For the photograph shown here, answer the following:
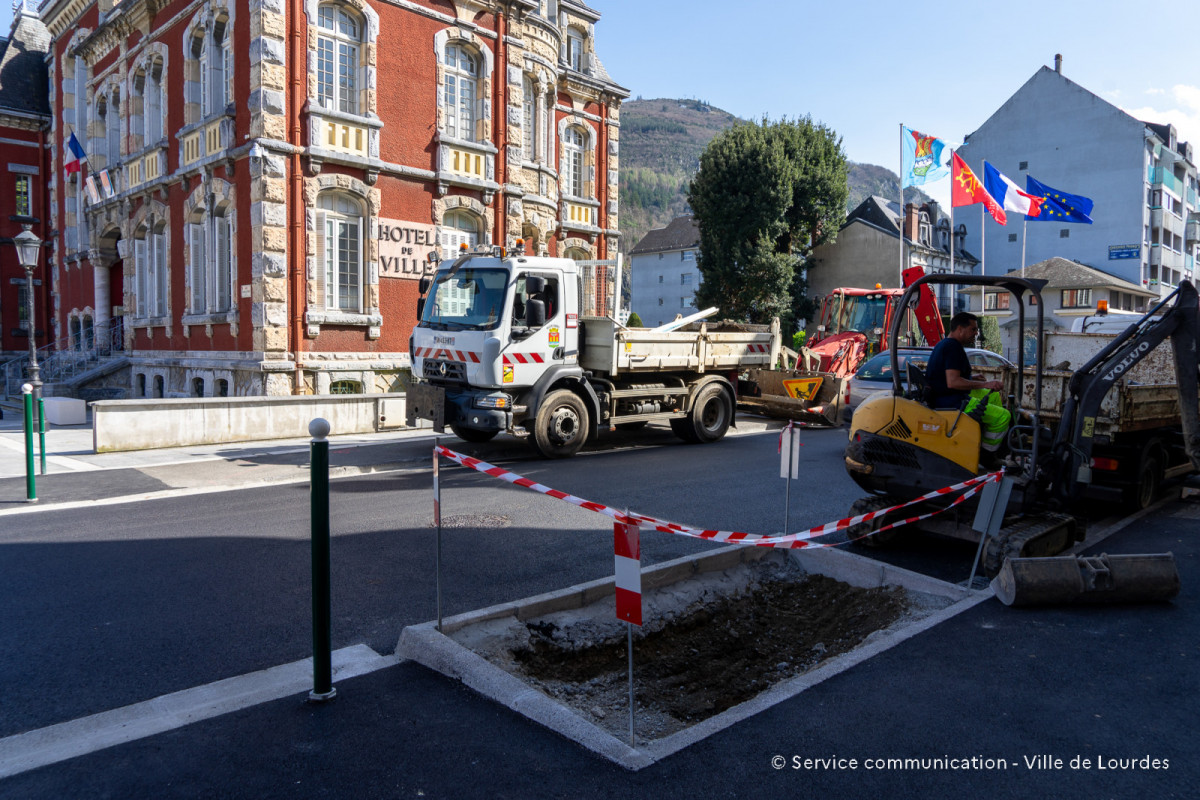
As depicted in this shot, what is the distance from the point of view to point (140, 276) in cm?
2352

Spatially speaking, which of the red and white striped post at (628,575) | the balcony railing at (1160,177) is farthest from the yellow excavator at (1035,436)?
the balcony railing at (1160,177)

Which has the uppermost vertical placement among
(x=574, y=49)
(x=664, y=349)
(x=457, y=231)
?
(x=574, y=49)

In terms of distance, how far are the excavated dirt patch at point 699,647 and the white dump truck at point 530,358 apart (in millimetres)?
6250

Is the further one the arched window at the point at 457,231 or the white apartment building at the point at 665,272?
the white apartment building at the point at 665,272

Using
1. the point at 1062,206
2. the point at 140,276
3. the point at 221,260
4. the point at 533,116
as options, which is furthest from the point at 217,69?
the point at 1062,206

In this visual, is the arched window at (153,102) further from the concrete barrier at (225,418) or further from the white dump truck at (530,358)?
the white dump truck at (530,358)

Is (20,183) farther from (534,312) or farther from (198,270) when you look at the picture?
(534,312)

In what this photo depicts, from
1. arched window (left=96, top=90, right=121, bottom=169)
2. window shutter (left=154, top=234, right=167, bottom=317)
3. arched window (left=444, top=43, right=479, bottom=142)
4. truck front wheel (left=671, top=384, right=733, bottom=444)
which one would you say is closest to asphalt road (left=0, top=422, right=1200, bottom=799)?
truck front wheel (left=671, top=384, right=733, bottom=444)

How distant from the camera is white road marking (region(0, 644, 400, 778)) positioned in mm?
3529

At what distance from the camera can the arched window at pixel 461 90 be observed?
803 inches

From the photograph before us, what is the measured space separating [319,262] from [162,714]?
1558 centimetres

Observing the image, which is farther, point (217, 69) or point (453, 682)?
point (217, 69)

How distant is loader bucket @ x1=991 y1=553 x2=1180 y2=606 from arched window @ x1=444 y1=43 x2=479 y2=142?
1837 cm

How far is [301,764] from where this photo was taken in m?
3.38
